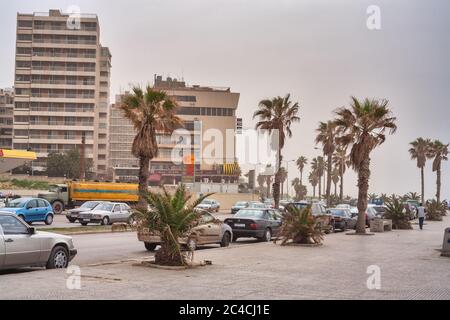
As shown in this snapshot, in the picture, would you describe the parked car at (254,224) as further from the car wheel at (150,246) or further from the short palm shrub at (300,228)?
the car wheel at (150,246)

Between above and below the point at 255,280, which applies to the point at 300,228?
above

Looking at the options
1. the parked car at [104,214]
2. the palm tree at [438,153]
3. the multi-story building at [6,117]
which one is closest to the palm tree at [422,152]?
the palm tree at [438,153]

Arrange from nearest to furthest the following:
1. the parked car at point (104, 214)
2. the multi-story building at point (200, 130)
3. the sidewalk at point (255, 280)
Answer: the sidewalk at point (255, 280), the parked car at point (104, 214), the multi-story building at point (200, 130)

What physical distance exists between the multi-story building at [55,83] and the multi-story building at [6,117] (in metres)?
7.46

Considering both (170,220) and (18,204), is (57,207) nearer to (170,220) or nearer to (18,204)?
(18,204)

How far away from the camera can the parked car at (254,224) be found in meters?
25.2

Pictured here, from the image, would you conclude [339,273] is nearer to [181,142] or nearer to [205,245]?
[205,245]

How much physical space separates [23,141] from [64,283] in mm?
108300

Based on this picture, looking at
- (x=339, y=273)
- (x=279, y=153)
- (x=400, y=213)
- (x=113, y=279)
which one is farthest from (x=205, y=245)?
(x=279, y=153)

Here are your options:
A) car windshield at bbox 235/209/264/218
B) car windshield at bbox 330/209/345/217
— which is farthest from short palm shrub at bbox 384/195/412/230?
car windshield at bbox 235/209/264/218

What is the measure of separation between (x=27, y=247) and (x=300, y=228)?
1202cm

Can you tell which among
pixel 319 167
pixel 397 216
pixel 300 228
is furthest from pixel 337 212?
pixel 319 167

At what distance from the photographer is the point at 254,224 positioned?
2512 cm

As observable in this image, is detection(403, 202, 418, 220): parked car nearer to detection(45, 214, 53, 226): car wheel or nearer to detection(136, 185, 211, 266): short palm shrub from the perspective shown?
detection(45, 214, 53, 226): car wheel
